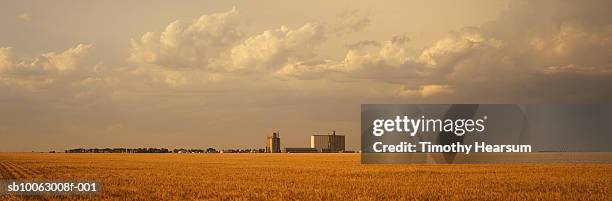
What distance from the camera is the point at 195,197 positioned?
29.2m

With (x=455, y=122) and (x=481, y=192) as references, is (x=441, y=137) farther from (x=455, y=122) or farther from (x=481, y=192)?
(x=481, y=192)

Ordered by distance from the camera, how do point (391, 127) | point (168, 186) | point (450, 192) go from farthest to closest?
point (391, 127)
point (168, 186)
point (450, 192)

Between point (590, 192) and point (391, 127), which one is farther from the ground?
point (391, 127)

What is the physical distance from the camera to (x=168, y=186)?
3556cm

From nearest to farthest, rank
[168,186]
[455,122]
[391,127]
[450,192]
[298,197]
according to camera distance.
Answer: [298,197]
[450,192]
[168,186]
[391,127]
[455,122]

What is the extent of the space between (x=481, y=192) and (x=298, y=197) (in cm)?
854

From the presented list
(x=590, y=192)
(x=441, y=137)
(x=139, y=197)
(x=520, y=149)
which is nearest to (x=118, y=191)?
(x=139, y=197)

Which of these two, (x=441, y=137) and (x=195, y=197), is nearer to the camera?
(x=195, y=197)

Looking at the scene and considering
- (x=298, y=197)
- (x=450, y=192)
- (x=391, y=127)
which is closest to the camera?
(x=298, y=197)

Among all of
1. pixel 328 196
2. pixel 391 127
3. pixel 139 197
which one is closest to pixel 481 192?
pixel 328 196

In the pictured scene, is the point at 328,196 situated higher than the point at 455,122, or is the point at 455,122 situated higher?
the point at 455,122

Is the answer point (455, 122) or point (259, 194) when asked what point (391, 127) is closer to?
point (455, 122)

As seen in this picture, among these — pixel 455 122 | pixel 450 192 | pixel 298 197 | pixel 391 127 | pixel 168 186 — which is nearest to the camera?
pixel 298 197

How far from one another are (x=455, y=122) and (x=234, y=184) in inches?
898
